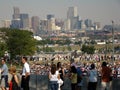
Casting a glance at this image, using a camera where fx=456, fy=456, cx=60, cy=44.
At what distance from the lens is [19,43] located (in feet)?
356

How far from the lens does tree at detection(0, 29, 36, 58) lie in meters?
105

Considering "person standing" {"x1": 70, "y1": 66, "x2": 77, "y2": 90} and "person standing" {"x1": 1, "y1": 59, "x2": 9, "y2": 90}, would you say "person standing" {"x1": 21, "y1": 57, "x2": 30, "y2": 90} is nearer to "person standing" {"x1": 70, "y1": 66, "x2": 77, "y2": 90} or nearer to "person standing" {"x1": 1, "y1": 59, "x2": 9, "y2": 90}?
"person standing" {"x1": 1, "y1": 59, "x2": 9, "y2": 90}

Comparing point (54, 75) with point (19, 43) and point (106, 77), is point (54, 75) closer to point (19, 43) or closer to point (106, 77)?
point (106, 77)

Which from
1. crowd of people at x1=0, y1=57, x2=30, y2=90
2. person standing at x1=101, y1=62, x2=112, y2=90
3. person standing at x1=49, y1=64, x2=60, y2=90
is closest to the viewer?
crowd of people at x1=0, y1=57, x2=30, y2=90

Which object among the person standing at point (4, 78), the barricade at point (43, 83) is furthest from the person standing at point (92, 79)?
the person standing at point (4, 78)

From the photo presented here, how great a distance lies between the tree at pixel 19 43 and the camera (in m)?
105

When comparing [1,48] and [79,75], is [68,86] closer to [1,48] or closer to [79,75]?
[79,75]

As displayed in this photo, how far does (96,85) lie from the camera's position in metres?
17.0

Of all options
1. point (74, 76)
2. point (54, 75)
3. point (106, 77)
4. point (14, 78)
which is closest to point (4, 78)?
point (54, 75)

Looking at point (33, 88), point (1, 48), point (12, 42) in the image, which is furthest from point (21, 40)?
point (33, 88)

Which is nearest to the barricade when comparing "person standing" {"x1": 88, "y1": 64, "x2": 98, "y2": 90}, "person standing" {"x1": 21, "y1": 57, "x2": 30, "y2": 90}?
"person standing" {"x1": 88, "y1": 64, "x2": 98, "y2": 90}

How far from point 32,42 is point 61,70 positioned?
322 ft

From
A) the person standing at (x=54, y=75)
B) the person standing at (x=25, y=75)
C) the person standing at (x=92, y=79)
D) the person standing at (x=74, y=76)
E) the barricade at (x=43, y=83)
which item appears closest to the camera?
the person standing at (x=54, y=75)

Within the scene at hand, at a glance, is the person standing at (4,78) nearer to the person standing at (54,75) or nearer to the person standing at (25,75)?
the person standing at (25,75)
